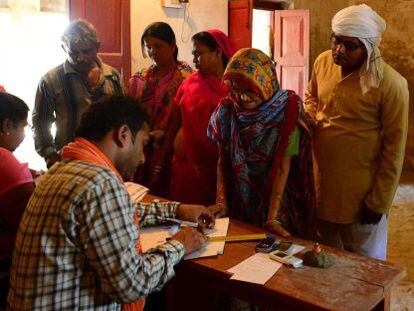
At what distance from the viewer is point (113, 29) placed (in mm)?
4926

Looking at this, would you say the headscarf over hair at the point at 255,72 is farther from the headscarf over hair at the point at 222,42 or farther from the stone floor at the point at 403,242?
the stone floor at the point at 403,242

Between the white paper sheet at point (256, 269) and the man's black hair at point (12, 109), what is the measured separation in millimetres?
1195

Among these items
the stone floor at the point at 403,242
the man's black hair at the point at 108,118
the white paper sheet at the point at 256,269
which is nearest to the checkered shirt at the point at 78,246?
the man's black hair at the point at 108,118

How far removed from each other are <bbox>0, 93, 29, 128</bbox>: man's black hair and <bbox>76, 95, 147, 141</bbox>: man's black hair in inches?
27.8

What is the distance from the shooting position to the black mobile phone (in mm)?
1942

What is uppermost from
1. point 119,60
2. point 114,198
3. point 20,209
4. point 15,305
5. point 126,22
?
point 126,22

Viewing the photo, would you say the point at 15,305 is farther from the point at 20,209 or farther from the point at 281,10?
the point at 281,10

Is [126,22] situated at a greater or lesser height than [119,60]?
greater

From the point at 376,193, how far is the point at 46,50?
4.98 meters

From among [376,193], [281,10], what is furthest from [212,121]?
[281,10]

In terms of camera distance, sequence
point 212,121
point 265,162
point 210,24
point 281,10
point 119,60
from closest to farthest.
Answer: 1. point 265,162
2. point 212,121
3. point 119,60
4. point 210,24
5. point 281,10

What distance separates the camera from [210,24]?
241 inches

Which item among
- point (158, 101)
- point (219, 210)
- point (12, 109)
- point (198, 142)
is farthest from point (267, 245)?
point (158, 101)

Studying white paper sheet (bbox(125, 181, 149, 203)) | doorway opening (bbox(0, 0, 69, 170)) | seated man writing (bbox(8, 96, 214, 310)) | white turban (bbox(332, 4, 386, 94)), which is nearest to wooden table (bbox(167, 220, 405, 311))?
seated man writing (bbox(8, 96, 214, 310))
